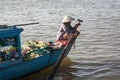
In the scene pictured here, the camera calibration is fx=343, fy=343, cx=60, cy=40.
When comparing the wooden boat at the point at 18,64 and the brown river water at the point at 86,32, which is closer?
the wooden boat at the point at 18,64

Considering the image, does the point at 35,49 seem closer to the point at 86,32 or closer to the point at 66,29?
the point at 66,29

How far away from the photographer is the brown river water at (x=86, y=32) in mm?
13000

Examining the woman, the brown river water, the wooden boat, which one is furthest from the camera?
the woman

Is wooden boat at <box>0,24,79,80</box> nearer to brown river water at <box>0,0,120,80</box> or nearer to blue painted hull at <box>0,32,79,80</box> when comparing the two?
blue painted hull at <box>0,32,79,80</box>

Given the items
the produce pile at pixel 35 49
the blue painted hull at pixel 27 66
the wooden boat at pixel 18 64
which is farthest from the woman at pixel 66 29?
the wooden boat at pixel 18 64

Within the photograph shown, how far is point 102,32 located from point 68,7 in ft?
40.7

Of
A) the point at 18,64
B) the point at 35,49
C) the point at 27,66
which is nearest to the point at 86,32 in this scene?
the point at 35,49

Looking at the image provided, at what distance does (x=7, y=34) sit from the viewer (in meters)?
10.4

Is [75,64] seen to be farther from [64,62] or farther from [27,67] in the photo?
[27,67]

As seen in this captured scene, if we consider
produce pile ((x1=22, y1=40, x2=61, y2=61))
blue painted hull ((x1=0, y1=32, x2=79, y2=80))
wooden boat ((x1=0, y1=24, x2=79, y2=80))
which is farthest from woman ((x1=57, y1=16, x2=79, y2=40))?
wooden boat ((x1=0, y1=24, x2=79, y2=80))

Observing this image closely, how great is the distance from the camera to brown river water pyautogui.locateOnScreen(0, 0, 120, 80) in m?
13.0

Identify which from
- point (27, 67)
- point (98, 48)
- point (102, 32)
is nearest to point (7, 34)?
point (27, 67)

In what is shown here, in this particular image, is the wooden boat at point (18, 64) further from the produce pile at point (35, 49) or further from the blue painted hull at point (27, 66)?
the produce pile at point (35, 49)

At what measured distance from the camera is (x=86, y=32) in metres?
20.0
